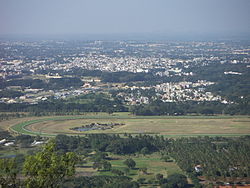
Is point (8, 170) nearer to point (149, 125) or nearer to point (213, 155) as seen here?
point (213, 155)

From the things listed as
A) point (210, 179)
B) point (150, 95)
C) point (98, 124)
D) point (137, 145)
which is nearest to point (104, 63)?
point (150, 95)

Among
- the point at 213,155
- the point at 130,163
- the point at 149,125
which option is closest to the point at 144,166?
the point at 130,163

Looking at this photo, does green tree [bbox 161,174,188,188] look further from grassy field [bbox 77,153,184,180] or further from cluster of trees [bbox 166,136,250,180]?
cluster of trees [bbox 166,136,250,180]

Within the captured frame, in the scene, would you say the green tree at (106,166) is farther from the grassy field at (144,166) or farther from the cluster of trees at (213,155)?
the cluster of trees at (213,155)

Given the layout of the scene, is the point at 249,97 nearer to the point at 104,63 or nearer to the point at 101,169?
the point at 101,169

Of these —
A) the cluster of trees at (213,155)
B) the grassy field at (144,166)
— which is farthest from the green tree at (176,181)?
the cluster of trees at (213,155)

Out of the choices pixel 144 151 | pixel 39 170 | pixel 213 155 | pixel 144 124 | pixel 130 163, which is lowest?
pixel 144 124

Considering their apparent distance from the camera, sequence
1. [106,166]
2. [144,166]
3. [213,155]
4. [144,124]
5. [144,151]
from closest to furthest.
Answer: [106,166] < [144,166] < [213,155] < [144,151] < [144,124]
